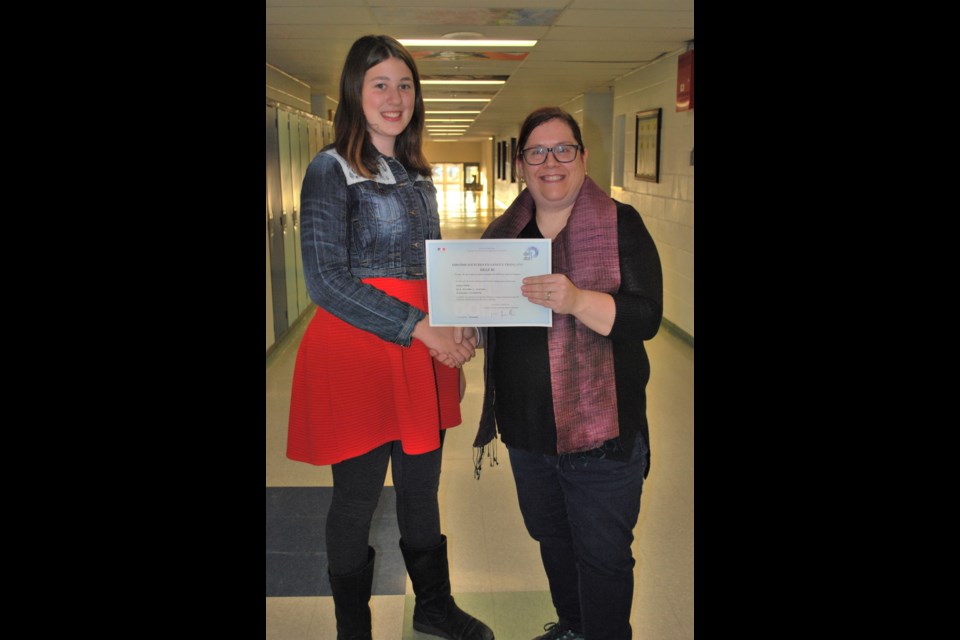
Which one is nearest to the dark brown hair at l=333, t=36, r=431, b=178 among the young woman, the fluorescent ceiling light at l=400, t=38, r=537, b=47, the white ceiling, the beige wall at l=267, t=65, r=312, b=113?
the young woman

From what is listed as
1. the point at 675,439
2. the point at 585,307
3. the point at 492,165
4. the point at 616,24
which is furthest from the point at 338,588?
the point at 492,165

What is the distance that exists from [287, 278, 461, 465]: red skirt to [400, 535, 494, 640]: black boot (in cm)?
43

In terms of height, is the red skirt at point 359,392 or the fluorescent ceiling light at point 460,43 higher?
the fluorescent ceiling light at point 460,43

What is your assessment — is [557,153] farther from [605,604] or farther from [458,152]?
[458,152]

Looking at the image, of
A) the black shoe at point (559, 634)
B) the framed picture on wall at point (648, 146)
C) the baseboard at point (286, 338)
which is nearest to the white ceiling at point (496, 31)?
the framed picture on wall at point (648, 146)

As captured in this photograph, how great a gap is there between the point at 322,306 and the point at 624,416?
0.77 m

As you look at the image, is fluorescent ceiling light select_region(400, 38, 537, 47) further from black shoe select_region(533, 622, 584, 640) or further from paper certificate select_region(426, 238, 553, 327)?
black shoe select_region(533, 622, 584, 640)

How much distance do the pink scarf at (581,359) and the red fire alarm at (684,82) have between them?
4.72m

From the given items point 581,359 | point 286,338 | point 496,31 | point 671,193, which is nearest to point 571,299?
point 581,359

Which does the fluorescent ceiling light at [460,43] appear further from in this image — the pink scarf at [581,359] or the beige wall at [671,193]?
the pink scarf at [581,359]

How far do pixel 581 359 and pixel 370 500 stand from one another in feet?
2.26

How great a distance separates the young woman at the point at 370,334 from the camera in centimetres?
163

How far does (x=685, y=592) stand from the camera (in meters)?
2.52
